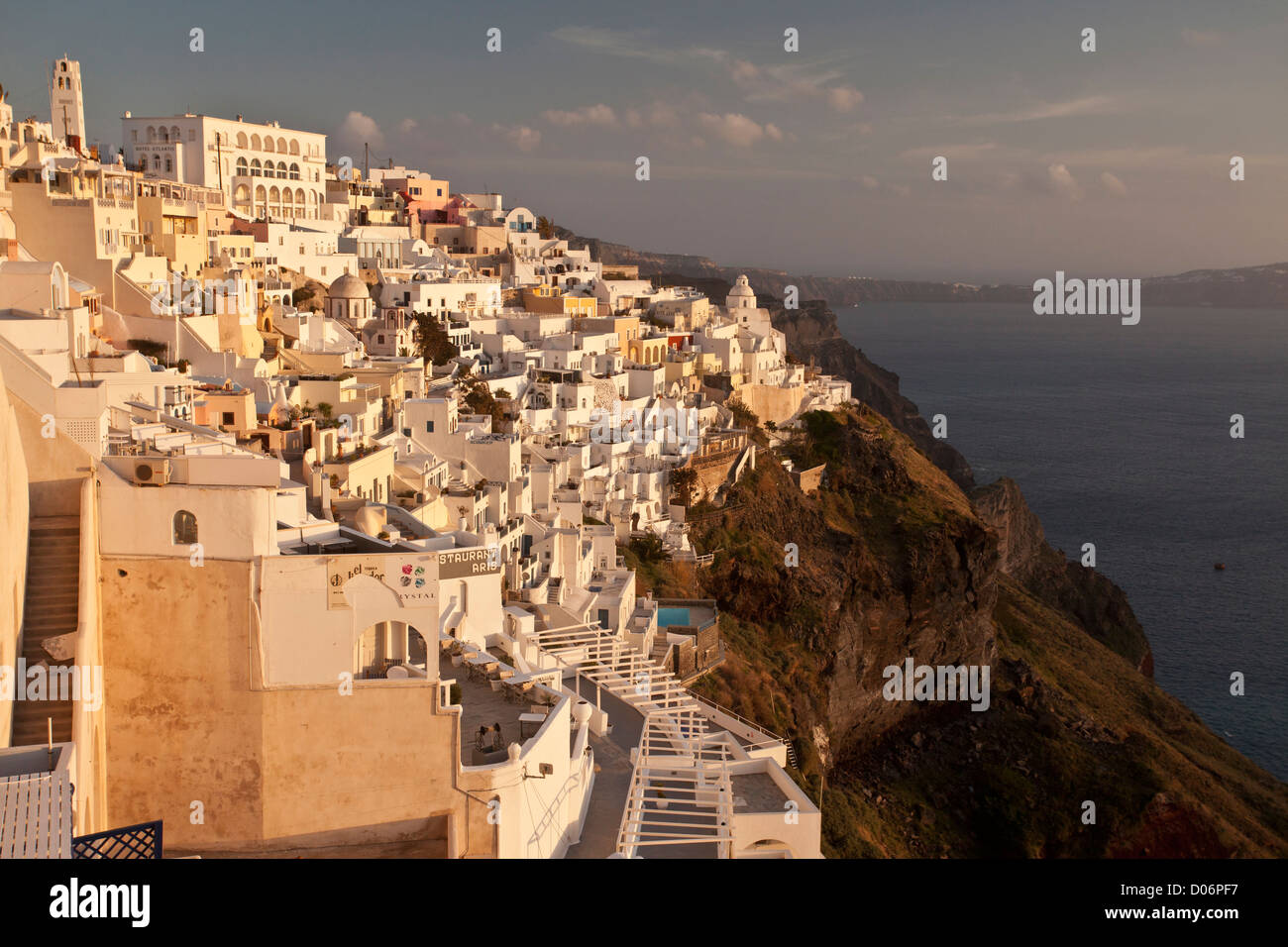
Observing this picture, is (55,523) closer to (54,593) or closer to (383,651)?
(54,593)

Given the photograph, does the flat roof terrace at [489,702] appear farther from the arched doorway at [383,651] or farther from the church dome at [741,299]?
the church dome at [741,299]

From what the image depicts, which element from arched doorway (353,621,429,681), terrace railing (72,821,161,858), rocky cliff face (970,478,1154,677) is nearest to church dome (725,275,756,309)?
rocky cliff face (970,478,1154,677)

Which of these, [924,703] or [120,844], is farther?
[924,703]

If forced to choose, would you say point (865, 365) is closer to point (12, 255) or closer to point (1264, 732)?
point (1264, 732)

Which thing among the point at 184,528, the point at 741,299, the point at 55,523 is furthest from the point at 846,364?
the point at 55,523

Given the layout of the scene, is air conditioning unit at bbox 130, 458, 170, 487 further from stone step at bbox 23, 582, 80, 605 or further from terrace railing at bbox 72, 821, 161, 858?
A: terrace railing at bbox 72, 821, 161, 858

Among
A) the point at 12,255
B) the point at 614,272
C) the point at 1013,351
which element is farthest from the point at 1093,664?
the point at 1013,351
